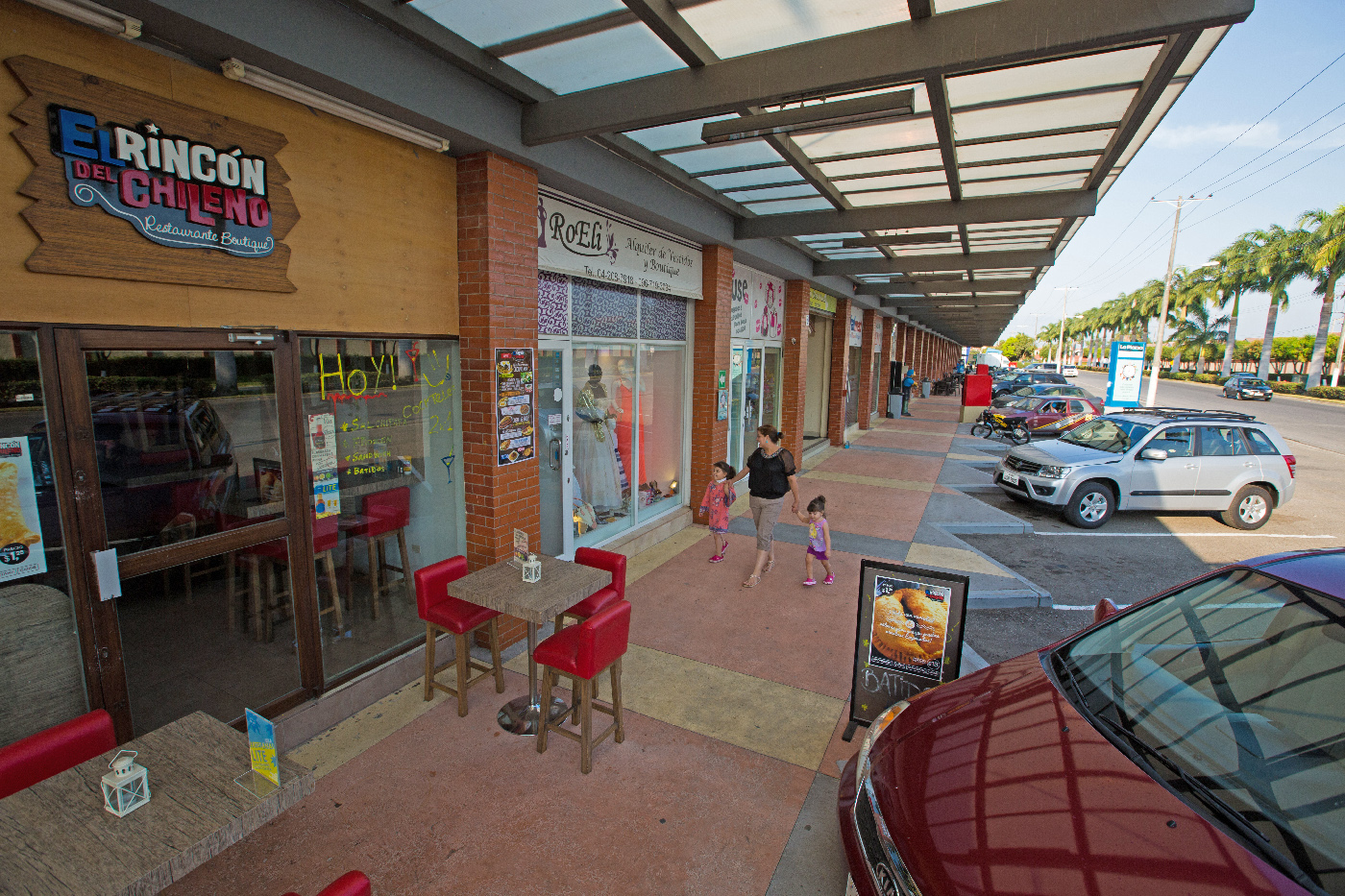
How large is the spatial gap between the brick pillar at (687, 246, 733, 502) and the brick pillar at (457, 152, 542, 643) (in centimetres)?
390

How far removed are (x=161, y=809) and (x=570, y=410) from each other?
4.65m

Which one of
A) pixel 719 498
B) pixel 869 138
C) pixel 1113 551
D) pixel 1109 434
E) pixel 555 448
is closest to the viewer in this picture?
pixel 869 138

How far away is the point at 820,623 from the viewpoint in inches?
237

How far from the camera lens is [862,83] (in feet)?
11.7

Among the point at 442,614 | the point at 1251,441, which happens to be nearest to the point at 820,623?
the point at 442,614

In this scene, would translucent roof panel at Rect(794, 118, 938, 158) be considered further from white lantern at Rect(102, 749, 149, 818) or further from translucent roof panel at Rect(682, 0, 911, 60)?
white lantern at Rect(102, 749, 149, 818)

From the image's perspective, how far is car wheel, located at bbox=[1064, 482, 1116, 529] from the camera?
31.8 feet

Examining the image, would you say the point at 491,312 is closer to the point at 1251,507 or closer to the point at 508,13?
the point at 508,13

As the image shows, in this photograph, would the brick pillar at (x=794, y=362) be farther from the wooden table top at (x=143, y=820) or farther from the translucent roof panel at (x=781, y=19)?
the wooden table top at (x=143, y=820)

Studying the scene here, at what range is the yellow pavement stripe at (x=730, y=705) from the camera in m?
4.23

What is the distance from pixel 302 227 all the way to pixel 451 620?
9.04ft

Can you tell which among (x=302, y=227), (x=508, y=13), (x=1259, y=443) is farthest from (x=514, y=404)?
(x=1259, y=443)

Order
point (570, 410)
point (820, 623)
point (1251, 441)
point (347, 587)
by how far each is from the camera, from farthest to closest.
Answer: point (1251, 441)
point (570, 410)
point (820, 623)
point (347, 587)

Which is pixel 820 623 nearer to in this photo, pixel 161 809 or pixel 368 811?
pixel 368 811
